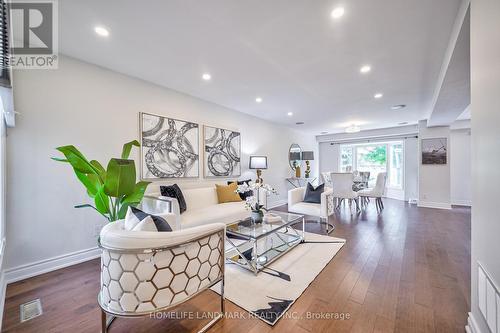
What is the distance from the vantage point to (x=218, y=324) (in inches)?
58.9

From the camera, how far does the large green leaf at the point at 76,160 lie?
5.66 ft

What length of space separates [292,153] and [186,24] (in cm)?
530

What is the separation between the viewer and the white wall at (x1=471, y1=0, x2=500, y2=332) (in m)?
1.03

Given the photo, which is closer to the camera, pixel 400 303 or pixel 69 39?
pixel 400 303

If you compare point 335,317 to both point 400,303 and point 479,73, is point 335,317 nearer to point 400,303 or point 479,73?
point 400,303

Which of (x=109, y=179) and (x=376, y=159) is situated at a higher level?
(x=376, y=159)

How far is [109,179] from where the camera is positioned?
1.78 m

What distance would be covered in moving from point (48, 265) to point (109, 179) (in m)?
1.51

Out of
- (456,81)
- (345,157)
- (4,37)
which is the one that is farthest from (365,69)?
(345,157)

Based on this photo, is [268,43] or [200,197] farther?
[200,197]

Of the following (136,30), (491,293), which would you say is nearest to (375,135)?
(491,293)

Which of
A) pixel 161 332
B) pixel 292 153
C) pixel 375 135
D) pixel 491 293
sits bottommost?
pixel 161 332

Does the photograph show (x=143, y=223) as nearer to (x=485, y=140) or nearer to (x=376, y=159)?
(x=485, y=140)

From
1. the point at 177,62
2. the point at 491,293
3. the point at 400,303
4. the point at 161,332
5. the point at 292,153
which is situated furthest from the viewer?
the point at 292,153
